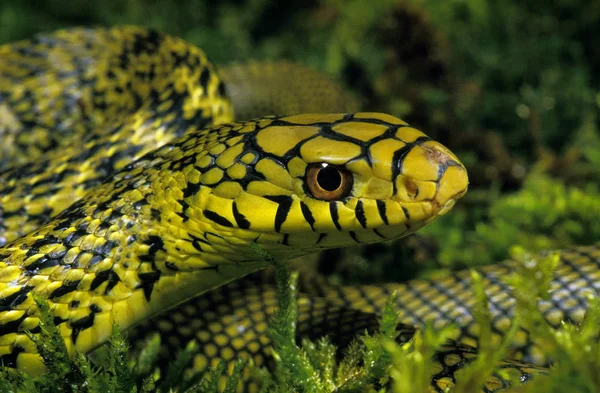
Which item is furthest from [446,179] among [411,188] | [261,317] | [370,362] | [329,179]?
[261,317]

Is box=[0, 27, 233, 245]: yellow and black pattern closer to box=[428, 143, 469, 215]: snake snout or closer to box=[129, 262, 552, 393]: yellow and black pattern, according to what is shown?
box=[129, 262, 552, 393]: yellow and black pattern

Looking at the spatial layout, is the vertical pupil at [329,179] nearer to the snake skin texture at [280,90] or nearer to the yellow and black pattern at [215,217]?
the yellow and black pattern at [215,217]

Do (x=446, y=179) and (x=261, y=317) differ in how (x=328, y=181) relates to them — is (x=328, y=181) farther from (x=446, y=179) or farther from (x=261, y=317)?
(x=261, y=317)

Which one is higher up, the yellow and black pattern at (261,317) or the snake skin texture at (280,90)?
the snake skin texture at (280,90)

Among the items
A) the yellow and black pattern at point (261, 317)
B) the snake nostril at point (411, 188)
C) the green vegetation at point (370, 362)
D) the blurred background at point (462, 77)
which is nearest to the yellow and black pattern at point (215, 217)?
the snake nostril at point (411, 188)

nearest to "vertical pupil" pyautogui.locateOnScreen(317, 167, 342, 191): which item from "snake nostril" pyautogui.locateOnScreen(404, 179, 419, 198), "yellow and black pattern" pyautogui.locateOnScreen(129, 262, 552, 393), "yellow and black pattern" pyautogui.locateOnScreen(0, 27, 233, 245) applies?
"snake nostril" pyautogui.locateOnScreen(404, 179, 419, 198)

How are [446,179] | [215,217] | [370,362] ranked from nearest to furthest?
[370,362] → [446,179] → [215,217]
